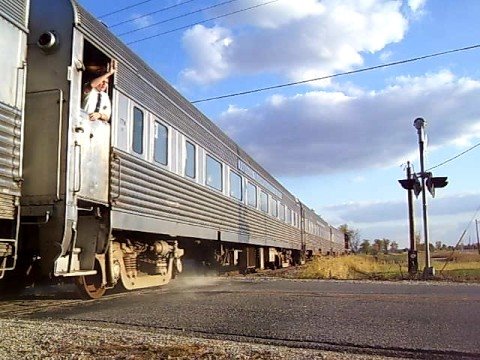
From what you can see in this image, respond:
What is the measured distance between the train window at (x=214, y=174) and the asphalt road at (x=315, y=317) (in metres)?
3.68

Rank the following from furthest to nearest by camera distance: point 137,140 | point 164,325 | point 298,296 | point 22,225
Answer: point 298,296, point 137,140, point 22,225, point 164,325

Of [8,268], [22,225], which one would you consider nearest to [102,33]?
[22,225]

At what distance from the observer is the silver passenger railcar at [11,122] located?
6.23 metres

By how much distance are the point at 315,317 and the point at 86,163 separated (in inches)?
144

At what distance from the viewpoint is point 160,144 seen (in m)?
10.3

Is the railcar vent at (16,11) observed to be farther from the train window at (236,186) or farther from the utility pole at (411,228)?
the utility pole at (411,228)

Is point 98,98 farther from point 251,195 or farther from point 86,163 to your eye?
point 251,195

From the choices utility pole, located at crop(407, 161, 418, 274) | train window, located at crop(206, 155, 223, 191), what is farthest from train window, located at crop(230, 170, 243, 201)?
utility pole, located at crop(407, 161, 418, 274)

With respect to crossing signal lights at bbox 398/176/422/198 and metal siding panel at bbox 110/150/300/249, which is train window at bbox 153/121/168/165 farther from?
crossing signal lights at bbox 398/176/422/198

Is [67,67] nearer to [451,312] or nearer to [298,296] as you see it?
[298,296]

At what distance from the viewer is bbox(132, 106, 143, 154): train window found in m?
9.22

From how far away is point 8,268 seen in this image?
627 centimetres

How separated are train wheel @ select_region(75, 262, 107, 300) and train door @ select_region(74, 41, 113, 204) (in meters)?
1.44

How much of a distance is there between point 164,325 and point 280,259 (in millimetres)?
19576
